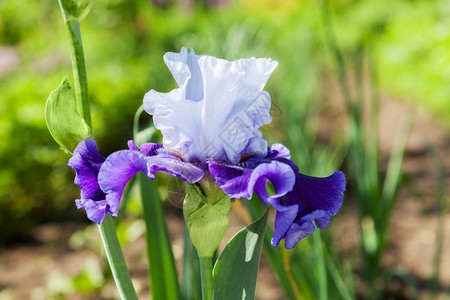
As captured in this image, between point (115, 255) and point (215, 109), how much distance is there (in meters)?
0.15

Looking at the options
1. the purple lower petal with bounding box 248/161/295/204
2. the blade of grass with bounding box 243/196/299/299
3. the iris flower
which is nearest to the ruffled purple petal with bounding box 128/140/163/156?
the iris flower

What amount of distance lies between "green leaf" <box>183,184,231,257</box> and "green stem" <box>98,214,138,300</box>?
67 millimetres

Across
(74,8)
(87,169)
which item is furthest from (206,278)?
(74,8)

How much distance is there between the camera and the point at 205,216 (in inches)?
16.8

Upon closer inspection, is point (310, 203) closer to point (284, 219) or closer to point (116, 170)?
point (284, 219)

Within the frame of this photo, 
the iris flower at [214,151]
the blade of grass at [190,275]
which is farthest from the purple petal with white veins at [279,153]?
the blade of grass at [190,275]

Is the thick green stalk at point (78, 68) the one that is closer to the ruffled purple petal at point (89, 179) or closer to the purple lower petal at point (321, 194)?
the ruffled purple petal at point (89, 179)

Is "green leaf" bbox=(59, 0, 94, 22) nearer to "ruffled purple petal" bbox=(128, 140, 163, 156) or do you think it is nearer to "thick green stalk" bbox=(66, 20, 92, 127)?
"thick green stalk" bbox=(66, 20, 92, 127)

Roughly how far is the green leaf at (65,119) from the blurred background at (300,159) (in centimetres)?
17

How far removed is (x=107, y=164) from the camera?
38 centimetres

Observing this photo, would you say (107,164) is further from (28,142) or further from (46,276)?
(28,142)

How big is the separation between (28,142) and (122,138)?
558 millimetres

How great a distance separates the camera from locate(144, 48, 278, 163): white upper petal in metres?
0.43

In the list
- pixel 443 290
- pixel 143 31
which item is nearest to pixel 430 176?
pixel 443 290
